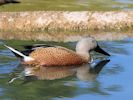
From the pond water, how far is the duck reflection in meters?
6.79

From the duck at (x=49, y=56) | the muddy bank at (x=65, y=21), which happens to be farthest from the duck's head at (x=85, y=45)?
the muddy bank at (x=65, y=21)

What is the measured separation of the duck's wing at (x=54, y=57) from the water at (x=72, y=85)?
38 cm

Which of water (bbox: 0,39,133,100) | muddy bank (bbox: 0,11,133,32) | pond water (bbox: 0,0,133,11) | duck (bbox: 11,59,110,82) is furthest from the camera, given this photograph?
pond water (bbox: 0,0,133,11)

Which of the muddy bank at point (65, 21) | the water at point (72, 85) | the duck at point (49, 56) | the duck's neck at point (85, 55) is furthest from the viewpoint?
the muddy bank at point (65, 21)

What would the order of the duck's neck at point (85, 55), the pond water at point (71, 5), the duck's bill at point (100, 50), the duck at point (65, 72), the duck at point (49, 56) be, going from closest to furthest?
the duck at point (65, 72), the duck at point (49, 56), the duck's neck at point (85, 55), the duck's bill at point (100, 50), the pond water at point (71, 5)

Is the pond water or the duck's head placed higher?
the duck's head

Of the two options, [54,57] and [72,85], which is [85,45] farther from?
[72,85]

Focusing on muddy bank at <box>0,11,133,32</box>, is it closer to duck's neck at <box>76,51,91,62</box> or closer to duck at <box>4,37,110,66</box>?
duck's neck at <box>76,51,91,62</box>

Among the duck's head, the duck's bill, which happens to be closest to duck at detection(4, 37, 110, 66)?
the duck's head

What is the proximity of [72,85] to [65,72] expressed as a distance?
41.9 inches

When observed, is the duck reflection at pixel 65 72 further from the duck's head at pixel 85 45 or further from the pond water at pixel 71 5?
the pond water at pixel 71 5

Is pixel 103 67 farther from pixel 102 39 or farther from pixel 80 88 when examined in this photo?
pixel 102 39

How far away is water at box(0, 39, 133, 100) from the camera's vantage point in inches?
343

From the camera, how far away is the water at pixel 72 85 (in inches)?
343
